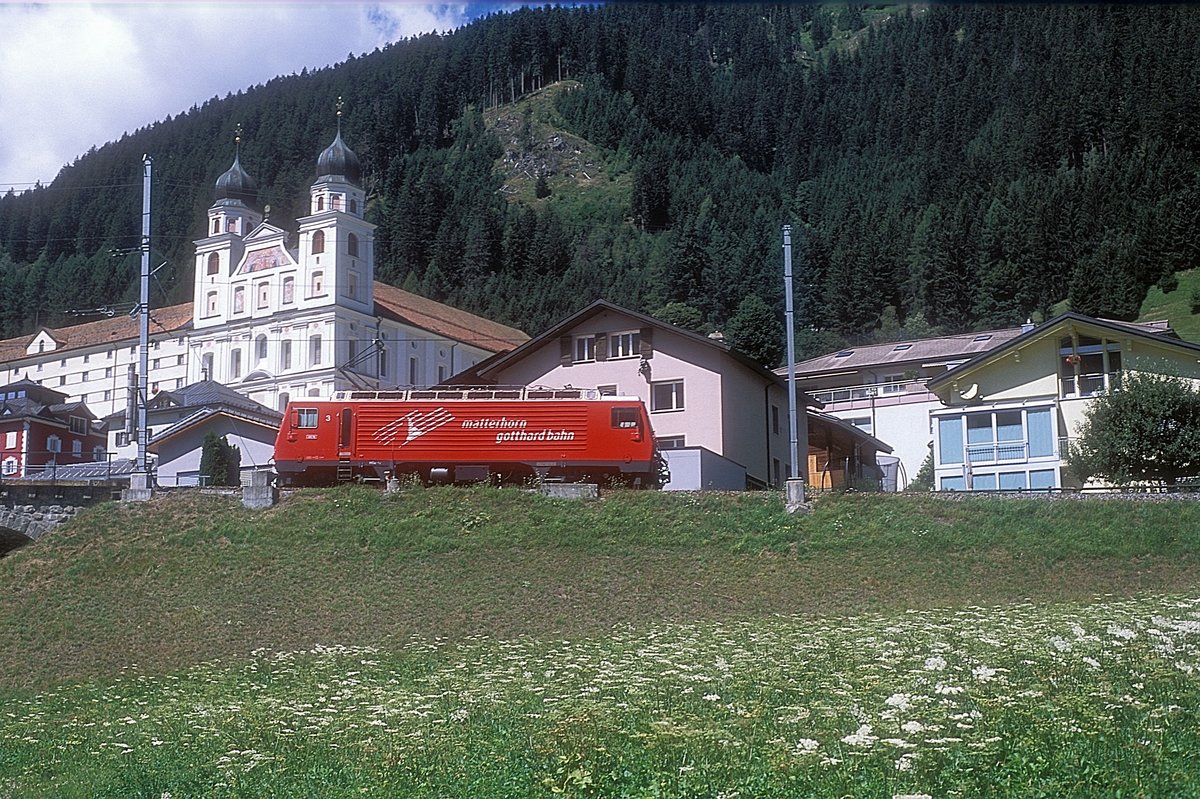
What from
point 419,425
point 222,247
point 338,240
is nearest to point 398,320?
point 338,240

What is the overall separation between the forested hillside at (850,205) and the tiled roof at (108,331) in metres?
19.3

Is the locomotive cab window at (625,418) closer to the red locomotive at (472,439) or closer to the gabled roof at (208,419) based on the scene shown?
the red locomotive at (472,439)

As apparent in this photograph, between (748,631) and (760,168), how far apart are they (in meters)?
182

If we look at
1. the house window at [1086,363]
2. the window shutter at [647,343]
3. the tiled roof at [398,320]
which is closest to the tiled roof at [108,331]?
the tiled roof at [398,320]

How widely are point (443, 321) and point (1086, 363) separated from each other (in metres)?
68.0

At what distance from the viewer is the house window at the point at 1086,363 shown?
151ft

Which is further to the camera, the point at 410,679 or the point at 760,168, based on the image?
the point at 760,168

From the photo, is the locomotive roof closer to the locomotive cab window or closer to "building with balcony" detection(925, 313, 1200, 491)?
the locomotive cab window

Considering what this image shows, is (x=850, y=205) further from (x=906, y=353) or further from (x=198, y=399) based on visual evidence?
(x=198, y=399)

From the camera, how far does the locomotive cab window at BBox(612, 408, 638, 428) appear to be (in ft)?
133

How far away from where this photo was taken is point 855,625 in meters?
22.6

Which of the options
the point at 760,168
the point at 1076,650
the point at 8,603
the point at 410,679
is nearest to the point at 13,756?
the point at 410,679

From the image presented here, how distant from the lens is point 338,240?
95.8 metres

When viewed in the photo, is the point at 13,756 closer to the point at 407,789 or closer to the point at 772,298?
the point at 407,789
